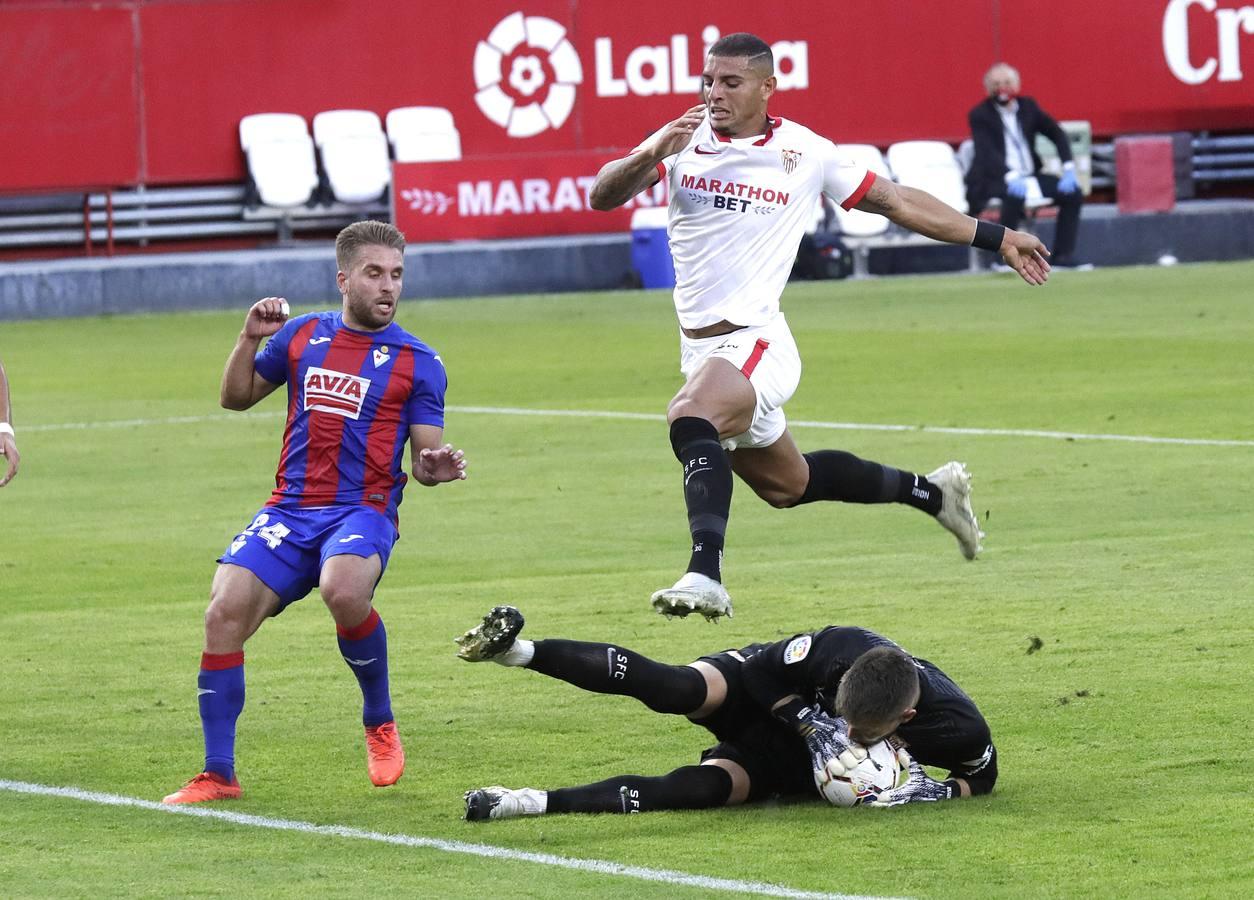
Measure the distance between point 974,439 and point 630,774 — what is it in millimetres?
9410

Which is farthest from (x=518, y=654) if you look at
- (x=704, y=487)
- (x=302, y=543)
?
(x=704, y=487)

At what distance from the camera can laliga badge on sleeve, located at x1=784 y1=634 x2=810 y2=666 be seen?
765cm

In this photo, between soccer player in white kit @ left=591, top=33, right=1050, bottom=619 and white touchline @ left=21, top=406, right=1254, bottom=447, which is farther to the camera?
white touchline @ left=21, top=406, right=1254, bottom=447

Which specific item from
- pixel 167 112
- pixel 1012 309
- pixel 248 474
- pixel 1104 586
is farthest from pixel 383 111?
pixel 1104 586

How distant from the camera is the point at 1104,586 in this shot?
37.5 feet

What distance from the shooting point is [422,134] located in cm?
3256

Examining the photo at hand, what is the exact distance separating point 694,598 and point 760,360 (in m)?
1.71

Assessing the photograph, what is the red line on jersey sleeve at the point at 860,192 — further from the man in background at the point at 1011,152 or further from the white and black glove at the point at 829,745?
the man in background at the point at 1011,152

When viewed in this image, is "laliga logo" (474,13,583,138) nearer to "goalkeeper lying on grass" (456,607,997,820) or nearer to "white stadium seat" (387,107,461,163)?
"white stadium seat" (387,107,461,163)

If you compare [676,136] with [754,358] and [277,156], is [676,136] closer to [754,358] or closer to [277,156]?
[754,358]

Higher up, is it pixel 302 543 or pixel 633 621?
pixel 302 543

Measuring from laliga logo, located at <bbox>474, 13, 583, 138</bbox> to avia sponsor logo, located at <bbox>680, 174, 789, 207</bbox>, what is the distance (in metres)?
23.9

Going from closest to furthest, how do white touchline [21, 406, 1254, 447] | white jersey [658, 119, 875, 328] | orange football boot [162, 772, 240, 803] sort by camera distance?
orange football boot [162, 772, 240, 803]
white jersey [658, 119, 875, 328]
white touchline [21, 406, 1254, 447]

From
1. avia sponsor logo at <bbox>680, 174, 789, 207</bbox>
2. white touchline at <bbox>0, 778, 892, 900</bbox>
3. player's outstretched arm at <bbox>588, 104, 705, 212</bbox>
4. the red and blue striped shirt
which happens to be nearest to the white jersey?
avia sponsor logo at <bbox>680, 174, 789, 207</bbox>
